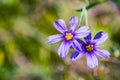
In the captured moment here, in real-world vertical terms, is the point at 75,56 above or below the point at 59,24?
below

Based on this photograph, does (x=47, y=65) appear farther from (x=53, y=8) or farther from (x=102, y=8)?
(x=102, y=8)

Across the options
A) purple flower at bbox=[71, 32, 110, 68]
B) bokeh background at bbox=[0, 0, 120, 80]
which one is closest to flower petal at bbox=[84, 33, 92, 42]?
purple flower at bbox=[71, 32, 110, 68]

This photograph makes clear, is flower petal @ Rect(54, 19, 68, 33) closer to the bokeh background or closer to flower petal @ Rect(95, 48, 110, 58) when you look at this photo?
flower petal @ Rect(95, 48, 110, 58)

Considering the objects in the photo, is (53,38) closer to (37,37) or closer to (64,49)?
(64,49)

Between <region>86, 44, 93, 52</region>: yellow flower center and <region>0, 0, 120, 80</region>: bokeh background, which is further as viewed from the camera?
<region>0, 0, 120, 80</region>: bokeh background

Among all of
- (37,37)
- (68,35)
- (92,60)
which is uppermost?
(37,37)

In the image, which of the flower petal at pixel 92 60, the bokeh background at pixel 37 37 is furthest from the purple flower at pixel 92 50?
the bokeh background at pixel 37 37

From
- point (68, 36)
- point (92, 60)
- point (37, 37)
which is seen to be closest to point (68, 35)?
point (68, 36)
